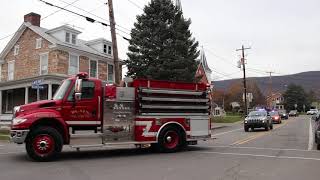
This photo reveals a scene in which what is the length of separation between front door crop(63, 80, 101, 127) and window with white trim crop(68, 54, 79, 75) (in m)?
24.9

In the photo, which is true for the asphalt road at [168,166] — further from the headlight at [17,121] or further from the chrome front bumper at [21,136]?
the headlight at [17,121]

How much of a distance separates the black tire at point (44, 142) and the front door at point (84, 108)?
0.72m

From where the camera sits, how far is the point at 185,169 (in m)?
11.9

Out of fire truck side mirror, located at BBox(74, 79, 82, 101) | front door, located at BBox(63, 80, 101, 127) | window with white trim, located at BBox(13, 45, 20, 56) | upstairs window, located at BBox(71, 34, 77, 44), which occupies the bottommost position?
front door, located at BBox(63, 80, 101, 127)

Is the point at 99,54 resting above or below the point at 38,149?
above

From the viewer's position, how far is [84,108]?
1444 centimetres

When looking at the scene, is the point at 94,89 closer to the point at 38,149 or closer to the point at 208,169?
the point at 38,149

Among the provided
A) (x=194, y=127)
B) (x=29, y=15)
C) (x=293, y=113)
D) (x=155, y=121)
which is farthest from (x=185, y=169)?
(x=293, y=113)

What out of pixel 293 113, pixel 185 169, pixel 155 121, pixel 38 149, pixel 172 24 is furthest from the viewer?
pixel 293 113

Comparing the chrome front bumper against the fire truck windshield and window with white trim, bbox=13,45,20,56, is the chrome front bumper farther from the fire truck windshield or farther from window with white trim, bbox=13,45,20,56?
window with white trim, bbox=13,45,20,56

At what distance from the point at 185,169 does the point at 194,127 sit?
545 cm

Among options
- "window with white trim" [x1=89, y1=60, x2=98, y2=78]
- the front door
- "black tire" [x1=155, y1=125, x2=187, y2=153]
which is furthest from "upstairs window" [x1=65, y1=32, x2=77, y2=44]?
the front door

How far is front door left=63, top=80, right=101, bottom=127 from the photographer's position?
46.4 ft

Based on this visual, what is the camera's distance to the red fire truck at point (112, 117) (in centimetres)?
1351
